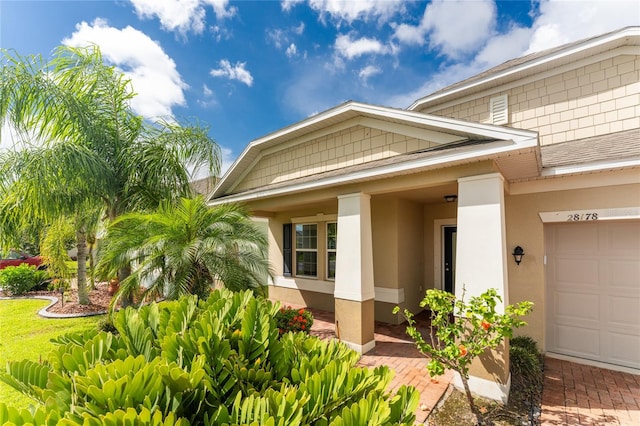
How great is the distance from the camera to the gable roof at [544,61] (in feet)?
22.8

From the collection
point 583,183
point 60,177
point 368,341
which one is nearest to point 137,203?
point 60,177

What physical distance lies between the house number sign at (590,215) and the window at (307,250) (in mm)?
6823

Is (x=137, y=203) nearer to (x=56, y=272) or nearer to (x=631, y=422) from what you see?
(x=56, y=272)

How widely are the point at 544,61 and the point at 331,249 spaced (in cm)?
803

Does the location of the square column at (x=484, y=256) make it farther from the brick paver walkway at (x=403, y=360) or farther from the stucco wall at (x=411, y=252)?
the stucco wall at (x=411, y=252)

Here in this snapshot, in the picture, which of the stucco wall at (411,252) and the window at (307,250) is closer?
the stucco wall at (411,252)

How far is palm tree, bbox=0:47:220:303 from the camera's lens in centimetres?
814

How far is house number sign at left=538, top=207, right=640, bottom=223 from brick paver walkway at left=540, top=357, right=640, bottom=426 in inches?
119

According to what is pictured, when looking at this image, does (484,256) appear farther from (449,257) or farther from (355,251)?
(449,257)

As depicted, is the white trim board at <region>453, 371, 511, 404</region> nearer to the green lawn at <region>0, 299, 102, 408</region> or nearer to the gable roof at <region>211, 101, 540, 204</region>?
the gable roof at <region>211, 101, 540, 204</region>

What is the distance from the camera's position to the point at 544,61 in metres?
7.80

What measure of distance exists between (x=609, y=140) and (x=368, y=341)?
22.8 ft

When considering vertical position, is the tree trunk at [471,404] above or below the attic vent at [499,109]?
below

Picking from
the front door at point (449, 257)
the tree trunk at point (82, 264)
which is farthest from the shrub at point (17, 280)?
the front door at point (449, 257)
